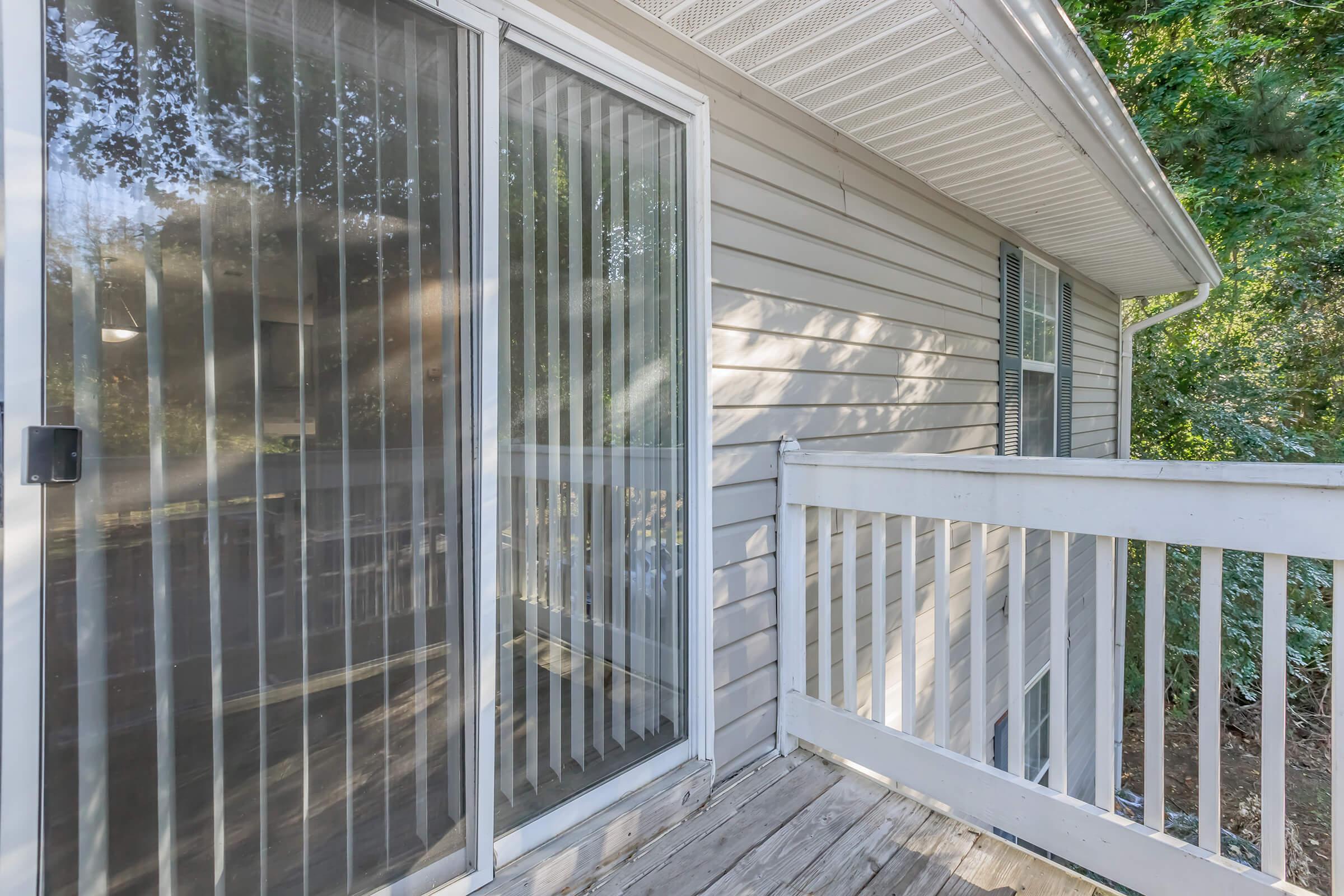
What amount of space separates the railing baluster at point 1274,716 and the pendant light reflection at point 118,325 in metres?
2.16

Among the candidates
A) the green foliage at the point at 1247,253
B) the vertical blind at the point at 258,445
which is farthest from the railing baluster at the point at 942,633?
the green foliage at the point at 1247,253

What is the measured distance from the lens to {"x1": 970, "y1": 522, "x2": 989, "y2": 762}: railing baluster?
1.72 m

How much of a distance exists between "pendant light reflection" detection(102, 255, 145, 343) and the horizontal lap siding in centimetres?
120

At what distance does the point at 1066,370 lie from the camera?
515 cm

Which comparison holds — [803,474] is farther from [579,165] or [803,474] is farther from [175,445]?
[175,445]

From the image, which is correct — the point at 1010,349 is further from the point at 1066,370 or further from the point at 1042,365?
the point at 1066,370

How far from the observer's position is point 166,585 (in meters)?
1.05

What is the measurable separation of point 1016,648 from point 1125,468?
58cm

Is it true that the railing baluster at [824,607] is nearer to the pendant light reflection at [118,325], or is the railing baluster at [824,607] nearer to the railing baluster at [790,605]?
the railing baluster at [790,605]

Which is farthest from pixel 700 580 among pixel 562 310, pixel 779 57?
pixel 779 57

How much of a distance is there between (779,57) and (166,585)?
2.12m

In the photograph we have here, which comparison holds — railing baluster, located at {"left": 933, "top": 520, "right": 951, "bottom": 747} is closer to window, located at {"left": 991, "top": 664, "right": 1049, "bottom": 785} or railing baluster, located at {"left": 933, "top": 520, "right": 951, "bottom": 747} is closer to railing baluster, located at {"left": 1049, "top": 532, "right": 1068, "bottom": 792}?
railing baluster, located at {"left": 1049, "top": 532, "right": 1068, "bottom": 792}

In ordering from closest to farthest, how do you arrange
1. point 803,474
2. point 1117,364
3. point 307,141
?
point 307,141 → point 803,474 → point 1117,364

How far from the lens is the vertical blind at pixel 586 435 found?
153cm
